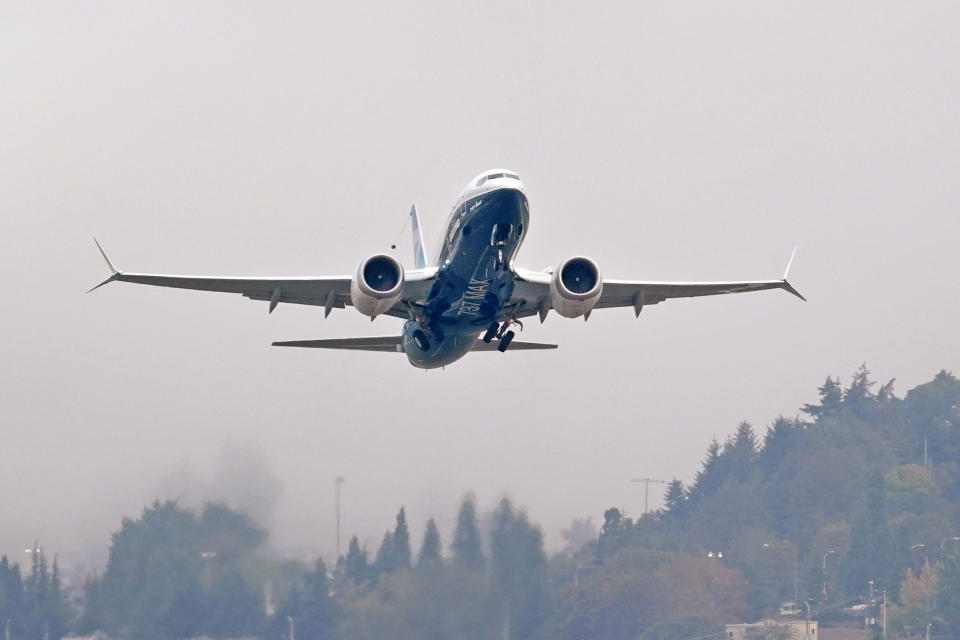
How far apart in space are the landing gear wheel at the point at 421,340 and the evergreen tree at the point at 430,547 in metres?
13.9

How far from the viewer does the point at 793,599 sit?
7669cm

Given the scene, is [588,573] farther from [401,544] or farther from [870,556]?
[870,556]

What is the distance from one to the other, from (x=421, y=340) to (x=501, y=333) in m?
2.15

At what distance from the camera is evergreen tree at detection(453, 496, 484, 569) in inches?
2264

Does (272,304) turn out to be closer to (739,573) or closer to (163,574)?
(163,574)

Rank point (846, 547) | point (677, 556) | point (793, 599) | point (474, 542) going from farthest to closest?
point (846, 547) → point (793, 599) → point (677, 556) → point (474, 542)

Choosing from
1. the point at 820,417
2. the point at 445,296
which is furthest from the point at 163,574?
the point at 820,417

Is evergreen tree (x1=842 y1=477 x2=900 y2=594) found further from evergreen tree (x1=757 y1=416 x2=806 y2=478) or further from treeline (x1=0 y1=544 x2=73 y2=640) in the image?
treeline (x1=0 y1=544 x2=73 y2=640)

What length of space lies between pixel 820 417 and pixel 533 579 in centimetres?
7779

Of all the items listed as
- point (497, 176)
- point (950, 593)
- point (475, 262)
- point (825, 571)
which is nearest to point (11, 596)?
point (475, 262)

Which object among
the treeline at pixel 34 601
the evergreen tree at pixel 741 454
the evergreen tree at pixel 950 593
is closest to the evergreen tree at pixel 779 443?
the evergreen tree at pixel 741 454

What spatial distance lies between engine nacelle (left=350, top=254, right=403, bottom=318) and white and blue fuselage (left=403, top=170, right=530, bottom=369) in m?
1.34

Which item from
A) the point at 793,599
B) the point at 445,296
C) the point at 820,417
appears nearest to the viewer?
the point at 445,296

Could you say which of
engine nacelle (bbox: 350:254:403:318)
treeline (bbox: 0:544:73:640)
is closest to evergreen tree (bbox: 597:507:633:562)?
treeline (bbox: 0:544:73:640)
